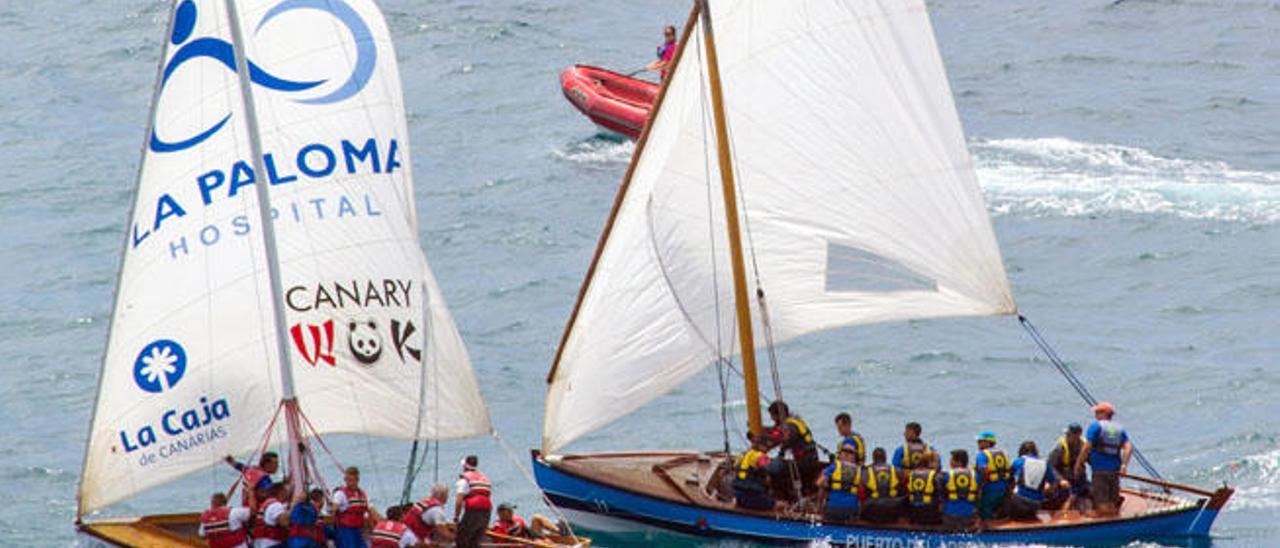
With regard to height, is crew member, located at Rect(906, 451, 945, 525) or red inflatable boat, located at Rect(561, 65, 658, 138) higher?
red inflatable boat, located at Rect(561, 65, 658, 138)

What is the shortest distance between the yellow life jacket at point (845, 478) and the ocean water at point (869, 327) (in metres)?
6.22

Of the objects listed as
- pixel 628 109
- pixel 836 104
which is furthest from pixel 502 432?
pixel 628 109

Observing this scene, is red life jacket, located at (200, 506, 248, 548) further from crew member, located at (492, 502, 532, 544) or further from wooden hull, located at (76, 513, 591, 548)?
crew member, located at (492, 502, 532, 544)

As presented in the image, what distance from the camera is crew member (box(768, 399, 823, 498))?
37.8m

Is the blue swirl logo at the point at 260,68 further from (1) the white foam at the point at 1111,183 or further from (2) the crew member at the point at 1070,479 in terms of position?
(1) the white foam at the point at 1111,183

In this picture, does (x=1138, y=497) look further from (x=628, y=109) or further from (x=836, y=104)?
(x=628, y=109)

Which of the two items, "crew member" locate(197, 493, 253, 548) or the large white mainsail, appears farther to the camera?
the large white mainsail

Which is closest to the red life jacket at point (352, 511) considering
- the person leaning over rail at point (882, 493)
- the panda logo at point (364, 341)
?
the panda logo at point (364, 341)

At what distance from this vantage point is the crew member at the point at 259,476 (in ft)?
110

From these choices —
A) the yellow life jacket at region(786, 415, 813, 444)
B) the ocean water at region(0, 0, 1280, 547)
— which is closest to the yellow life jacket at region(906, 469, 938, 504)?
the yellow life jacket at region(786, 415, 813, 444)

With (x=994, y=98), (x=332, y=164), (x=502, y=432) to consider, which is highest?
(x=994, y=98)

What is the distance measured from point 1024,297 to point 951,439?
9.11 meters

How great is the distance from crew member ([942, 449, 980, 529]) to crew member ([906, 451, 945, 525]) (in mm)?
132

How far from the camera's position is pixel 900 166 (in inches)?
1507
